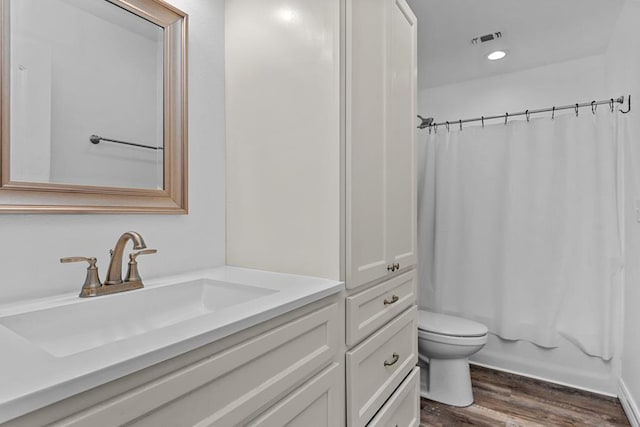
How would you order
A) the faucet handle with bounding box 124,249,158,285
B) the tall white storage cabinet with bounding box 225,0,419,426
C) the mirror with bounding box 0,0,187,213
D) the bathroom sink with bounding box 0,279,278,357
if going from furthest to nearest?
the tall white storage cabinet with bounding box 225,0,419,426, the faucet handle with bounding box 124,249,158,285, the mirror with bounding box 0,0,187,213, the bathroom sink with bounding box 0,279,278,357

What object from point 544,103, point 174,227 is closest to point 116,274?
point 174,227

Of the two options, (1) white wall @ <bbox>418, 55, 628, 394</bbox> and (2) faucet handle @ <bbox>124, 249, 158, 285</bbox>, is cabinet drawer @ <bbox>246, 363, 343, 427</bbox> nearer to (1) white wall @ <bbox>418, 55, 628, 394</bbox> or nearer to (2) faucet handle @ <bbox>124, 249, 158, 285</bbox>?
(2) faucet handle @ <bbox>124, 249, 158, 285</bbox>

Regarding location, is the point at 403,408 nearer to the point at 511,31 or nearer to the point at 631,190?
the point at 631,190

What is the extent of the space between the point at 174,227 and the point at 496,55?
2276 millimetres

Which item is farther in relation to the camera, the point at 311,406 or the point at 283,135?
the point at 283,135

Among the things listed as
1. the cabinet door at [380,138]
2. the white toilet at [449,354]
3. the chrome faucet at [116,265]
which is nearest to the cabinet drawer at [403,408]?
the white toilet at [449,354]

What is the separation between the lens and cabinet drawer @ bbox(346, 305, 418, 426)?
114cm

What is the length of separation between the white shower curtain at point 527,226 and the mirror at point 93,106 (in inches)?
78.2

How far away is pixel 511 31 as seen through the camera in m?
2.04

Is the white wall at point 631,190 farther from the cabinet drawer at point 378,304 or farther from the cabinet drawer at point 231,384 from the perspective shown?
the cabinet drawer at point 231,384

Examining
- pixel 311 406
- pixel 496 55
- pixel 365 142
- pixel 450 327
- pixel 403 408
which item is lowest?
pixel 403 408

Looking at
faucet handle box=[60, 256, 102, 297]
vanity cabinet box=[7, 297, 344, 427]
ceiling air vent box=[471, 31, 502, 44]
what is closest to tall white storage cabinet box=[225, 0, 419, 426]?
vanity cabinet box=[7, 297, 344, 427]

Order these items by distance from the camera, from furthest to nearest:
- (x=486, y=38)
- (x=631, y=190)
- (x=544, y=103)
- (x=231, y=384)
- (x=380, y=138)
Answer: (x=544, y=103) → (x=486, y=38) → (x=631, y=190) → (x=380, y=138) → (x=231, y=384)

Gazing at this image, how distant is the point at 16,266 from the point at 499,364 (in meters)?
2.74
